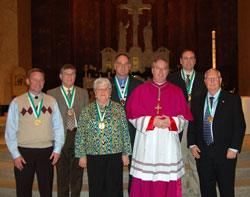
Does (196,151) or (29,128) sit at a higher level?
(29,128)

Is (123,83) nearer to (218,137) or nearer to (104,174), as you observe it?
(104,174)

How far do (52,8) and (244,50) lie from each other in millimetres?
7381

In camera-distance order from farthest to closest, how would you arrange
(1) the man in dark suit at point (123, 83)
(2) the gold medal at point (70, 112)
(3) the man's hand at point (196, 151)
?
(1) the man in dark suit at point (123, 83) → (2) the gold medal at point (70, 112) → (3) the man's hand at point (196, 151)

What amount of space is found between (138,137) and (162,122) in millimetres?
453

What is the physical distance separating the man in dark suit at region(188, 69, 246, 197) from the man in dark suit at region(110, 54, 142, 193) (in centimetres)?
100

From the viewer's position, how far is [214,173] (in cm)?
370

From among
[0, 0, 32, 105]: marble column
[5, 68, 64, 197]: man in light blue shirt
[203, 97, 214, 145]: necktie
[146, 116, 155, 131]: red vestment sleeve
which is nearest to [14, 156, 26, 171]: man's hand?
[5, 68, 64, 197]: man in light blue shirt

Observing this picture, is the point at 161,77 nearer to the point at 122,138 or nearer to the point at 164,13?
the point at 122,138

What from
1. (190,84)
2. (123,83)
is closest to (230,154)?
(190,84)

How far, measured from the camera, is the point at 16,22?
1066 cm

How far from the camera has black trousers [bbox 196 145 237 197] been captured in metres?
3.61

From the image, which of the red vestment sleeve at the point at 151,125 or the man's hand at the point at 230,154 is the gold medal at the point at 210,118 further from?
the red vestment sleeve at the point at 151,125

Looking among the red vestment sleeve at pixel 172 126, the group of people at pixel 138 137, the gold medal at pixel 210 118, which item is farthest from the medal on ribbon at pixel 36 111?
the gold medal at pixel 210 118

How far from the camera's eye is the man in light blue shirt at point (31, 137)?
11.7 feet
